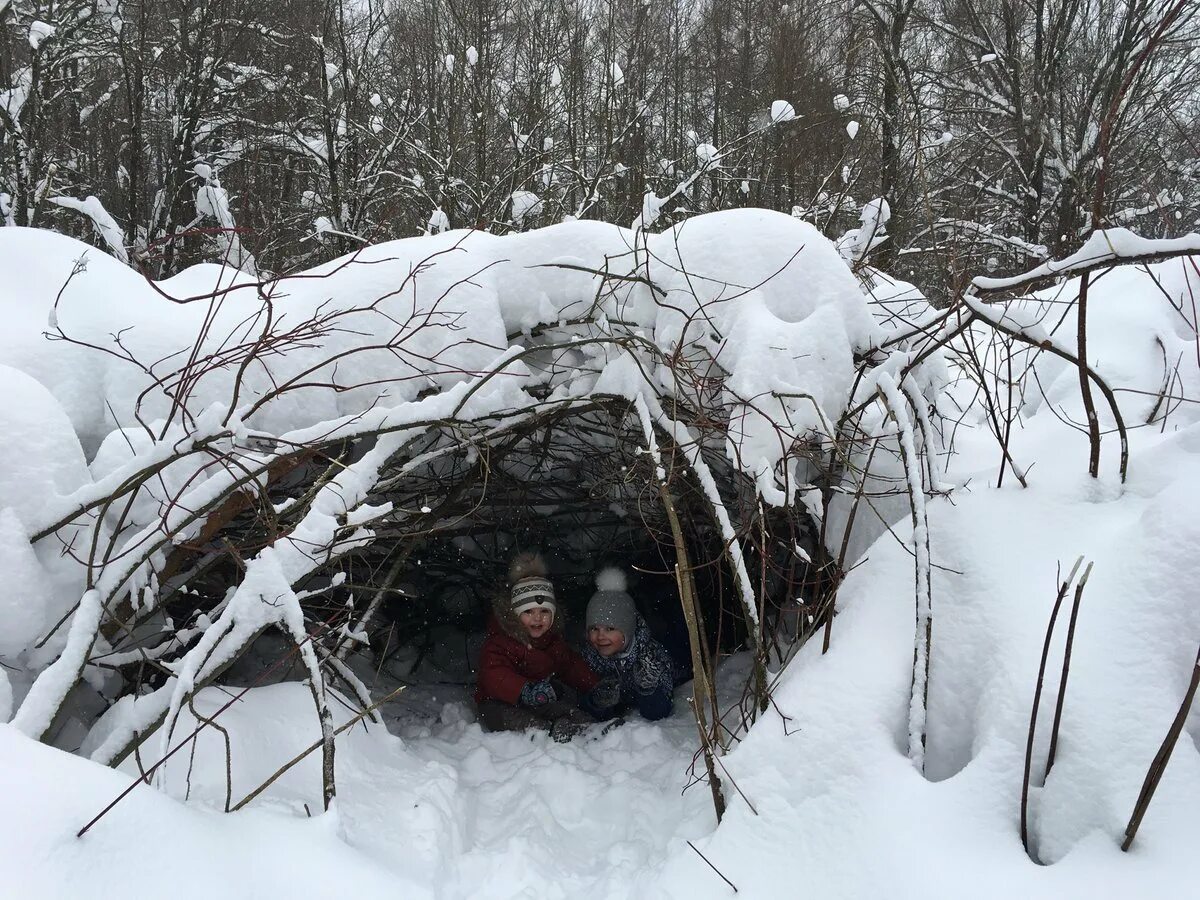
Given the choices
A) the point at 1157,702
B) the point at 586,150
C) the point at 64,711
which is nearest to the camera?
the point at 1157,702

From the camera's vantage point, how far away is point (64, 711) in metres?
2.20

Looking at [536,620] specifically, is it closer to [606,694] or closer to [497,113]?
[606,694]

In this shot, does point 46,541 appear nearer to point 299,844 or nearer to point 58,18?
point 299,844

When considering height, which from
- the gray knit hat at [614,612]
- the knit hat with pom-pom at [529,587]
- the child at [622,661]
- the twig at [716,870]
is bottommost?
the child at [622,661]

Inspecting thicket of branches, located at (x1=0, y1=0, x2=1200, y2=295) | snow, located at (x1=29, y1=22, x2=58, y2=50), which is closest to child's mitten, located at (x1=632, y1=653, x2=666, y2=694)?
thicket of branches, located at (x1=0, y1=0, x2=1200, y2=295)

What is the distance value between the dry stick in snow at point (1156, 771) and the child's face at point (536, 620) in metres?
2.99

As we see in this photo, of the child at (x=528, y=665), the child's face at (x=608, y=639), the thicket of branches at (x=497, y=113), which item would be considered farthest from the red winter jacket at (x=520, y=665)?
the thicket of branches at (x=497, y=113)

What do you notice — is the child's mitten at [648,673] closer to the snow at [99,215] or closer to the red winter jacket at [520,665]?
the red winter jacket at [520,665]

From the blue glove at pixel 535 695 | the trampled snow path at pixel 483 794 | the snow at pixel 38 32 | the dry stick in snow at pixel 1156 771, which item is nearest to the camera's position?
the dry stick in snow at pixel 1156 771

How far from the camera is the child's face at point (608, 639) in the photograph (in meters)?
4.14

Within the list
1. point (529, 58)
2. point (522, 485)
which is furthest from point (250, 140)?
point (522, 485)

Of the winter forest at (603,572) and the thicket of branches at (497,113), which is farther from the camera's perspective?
the thicket of branches at (497,113)

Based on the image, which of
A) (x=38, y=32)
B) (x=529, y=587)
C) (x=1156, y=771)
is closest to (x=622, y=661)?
(x=529, y=587)

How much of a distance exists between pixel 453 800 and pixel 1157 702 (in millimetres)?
2405
